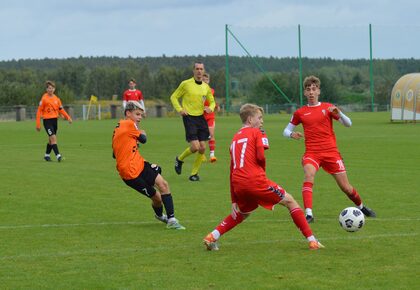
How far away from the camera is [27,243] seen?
992cm

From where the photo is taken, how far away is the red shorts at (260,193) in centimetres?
892

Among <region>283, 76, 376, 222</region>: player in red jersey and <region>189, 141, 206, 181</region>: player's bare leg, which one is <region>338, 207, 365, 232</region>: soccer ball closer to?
<region>283, 76, 376, 222</region>: player in red jersey

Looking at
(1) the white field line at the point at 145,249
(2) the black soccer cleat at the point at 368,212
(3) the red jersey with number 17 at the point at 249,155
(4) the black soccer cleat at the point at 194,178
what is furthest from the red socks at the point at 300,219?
(4) the black soccer cleat at the point at 194,178

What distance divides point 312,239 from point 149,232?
2.45 m

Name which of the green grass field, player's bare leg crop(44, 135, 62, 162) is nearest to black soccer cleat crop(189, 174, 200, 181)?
the green grass field

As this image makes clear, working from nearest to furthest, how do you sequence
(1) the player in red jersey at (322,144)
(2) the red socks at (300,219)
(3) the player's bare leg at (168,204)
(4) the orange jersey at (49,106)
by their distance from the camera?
(2) the red socks at (300,219) < (3) the player's bare leg at (168,204) < (1) the player in red jersey at (322,144) < (4) the orange jersey at (49,106)

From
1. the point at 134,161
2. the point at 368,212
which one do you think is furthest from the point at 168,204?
the point at 368,212

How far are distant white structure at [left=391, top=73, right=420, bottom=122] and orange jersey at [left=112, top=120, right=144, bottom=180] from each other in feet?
116

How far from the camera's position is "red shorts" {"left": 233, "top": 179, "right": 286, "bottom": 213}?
8922mm

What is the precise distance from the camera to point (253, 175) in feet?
29.3

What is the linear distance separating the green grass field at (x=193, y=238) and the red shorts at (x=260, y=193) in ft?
1.77

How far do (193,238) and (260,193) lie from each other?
4.98 ft

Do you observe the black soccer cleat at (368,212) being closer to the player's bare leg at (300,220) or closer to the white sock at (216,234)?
the player's bare leg at (300,220)

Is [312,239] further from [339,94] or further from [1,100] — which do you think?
[1,100]
